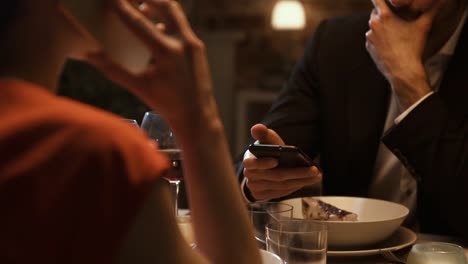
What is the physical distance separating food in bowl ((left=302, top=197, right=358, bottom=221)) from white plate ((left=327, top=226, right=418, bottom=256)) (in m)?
0.07

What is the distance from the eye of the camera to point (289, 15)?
4.93m

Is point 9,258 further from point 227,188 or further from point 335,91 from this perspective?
point 335,91

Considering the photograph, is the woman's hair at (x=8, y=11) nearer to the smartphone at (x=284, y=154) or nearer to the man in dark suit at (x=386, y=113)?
the smartphone at (x=284, y=154)

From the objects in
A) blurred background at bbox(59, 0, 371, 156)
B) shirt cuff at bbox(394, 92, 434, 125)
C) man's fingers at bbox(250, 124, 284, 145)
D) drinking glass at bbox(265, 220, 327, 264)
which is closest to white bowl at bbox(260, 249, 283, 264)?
drinking glass at bbox(265, 220, 327, 264)

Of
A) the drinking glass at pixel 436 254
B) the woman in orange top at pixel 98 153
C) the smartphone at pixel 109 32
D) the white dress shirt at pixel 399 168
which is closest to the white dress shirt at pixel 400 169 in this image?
the white dress shirt at pixel 399 168

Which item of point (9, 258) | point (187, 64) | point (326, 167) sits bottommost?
point (326, 167)

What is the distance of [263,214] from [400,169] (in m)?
0.67

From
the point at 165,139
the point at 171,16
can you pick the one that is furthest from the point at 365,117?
the point at 171,16

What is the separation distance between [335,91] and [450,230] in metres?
0.49

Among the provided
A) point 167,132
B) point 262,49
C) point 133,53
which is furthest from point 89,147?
point 262,49

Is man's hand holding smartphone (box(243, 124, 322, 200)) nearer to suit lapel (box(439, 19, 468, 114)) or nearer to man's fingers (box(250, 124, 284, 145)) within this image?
man's fingers (box(250, 124, 284, 145))

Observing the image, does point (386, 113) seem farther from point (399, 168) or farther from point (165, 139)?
point (165, 139)

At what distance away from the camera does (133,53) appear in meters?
0.66

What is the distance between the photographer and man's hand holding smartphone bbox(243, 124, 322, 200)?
140 cm
